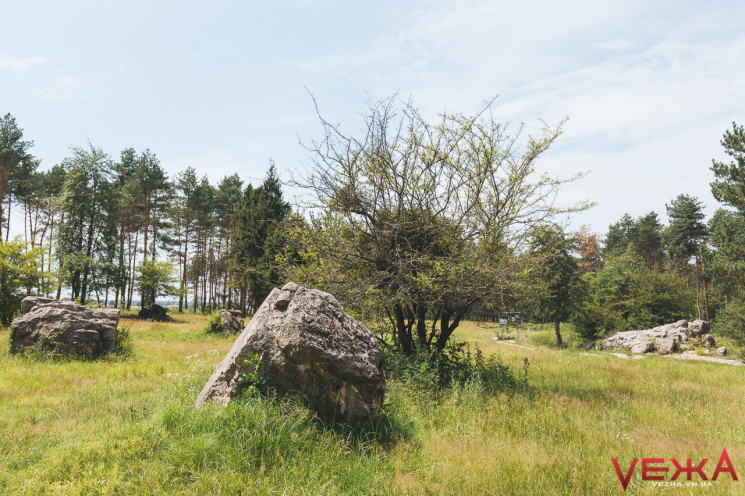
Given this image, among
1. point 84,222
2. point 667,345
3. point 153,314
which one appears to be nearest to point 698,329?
point 667,345

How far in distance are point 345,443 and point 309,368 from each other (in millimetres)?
1081

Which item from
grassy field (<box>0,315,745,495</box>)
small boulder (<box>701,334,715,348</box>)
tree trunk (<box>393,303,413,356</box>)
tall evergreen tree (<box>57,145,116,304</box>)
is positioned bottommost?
small boulder (<box>701,334,715,348</box>)

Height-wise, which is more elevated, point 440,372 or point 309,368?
point 309,368

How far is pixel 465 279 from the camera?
295 inches

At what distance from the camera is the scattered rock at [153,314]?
2980cm

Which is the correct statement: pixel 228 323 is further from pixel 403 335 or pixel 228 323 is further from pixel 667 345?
pixel 667 345

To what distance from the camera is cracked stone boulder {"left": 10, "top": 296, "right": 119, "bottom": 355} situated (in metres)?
10.5

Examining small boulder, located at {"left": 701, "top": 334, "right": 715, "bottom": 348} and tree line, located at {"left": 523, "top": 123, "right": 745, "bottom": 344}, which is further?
small boulder, located at {"left": 701, "top": 334, "right": 715, "bottom": 348}

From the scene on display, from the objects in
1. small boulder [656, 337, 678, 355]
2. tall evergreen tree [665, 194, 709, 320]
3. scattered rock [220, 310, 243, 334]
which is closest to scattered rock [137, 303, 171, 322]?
scattered rock [220, 310, 243, 334]

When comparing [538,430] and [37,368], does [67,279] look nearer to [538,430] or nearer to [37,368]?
[37,368]

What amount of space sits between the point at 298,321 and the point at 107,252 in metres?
35.9

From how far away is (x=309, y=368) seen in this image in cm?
495

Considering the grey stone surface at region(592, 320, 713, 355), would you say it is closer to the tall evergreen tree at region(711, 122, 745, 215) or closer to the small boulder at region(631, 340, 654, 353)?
the small boulder at region(631, 340, 654, 353)

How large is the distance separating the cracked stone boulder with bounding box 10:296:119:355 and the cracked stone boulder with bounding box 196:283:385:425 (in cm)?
840
